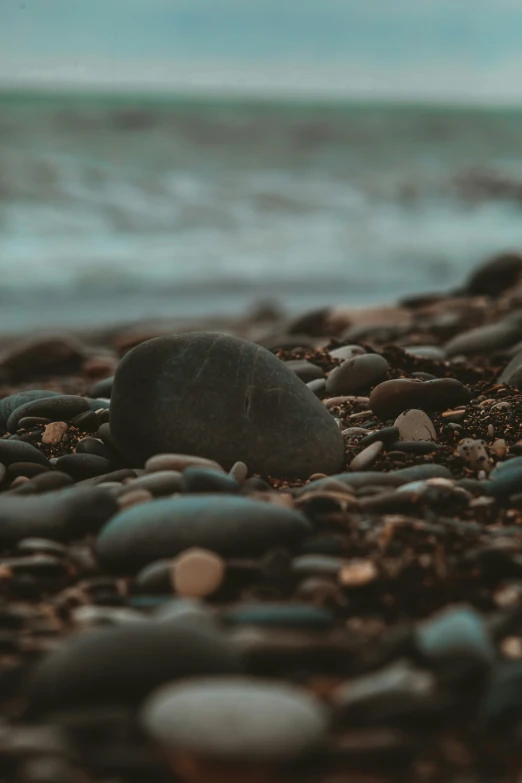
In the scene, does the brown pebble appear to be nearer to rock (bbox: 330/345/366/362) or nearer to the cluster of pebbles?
the cluster of pebbles

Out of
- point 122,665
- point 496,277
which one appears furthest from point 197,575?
point 496,277

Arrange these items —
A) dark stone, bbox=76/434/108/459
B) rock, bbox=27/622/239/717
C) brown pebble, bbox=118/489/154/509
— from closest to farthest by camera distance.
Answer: rock, bbox=27/622/239/717, brown pebble, bbox=118/489/154/509, dark stone, bbox=76/434/108/459

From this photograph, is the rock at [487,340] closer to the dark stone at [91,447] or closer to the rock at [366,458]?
the rock at [366,458]

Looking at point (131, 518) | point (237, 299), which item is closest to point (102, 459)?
point (131, 518)

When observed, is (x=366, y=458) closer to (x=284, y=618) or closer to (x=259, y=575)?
(x=259, y=575)

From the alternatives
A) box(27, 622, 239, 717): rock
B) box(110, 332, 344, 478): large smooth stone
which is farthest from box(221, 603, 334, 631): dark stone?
box(110, 332, 344, 478): large smooth stone

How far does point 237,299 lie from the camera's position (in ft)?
28.1

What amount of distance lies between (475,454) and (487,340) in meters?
1.79

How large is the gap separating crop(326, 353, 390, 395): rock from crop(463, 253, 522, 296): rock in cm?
350

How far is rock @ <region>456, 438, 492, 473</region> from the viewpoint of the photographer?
8.32 feet

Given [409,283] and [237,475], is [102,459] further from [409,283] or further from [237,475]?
[409,283]

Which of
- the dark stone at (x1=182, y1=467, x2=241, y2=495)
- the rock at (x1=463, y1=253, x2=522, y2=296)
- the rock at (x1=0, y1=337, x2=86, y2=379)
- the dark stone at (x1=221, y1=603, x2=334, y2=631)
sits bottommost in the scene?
the rock at (x1=0, y1=337, x2=86, y2=379)

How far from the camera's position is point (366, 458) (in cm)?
263

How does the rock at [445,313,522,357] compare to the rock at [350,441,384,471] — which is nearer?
the rock at [350,441,384,471]
